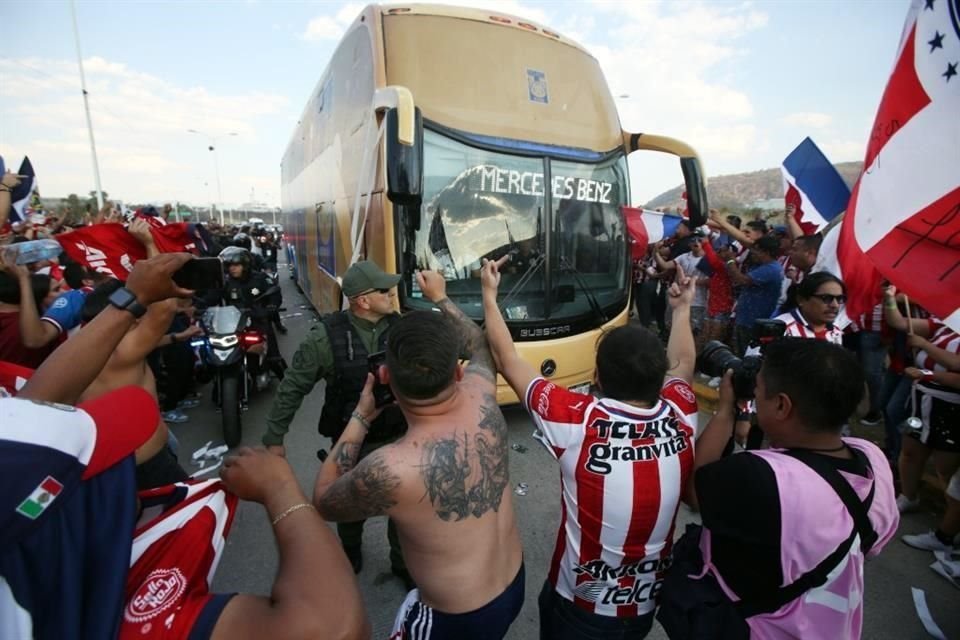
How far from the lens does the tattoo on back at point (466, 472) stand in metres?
1.46

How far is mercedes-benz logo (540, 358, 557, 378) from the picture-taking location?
445 centimetres

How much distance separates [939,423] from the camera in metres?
3.08

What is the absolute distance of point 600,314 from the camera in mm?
4824

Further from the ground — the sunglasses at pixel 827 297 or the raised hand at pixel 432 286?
the raised hand at pixel 432 286

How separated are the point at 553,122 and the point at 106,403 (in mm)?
4515

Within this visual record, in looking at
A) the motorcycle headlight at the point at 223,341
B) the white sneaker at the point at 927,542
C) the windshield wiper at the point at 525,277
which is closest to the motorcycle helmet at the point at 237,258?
the motorcycle headlight at the point at 223,341

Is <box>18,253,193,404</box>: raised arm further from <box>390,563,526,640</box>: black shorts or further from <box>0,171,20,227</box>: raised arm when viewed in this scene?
<box>0,171,20,227</box>: raised arm

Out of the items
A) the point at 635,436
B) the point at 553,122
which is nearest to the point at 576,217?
the point at 553,122

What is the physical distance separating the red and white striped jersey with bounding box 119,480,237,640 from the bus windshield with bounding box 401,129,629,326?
3186mm

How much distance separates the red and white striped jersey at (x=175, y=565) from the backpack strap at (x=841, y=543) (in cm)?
144

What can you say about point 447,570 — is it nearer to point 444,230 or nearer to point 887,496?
point 887,496

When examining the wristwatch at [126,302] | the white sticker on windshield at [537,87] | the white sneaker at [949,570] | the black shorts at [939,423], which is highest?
the white sticker on windshield at [537,87]

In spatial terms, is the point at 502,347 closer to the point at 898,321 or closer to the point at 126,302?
the point at 126,302

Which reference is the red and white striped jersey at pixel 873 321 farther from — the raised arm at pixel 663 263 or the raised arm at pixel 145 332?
the raised arm at pixel 145 332
